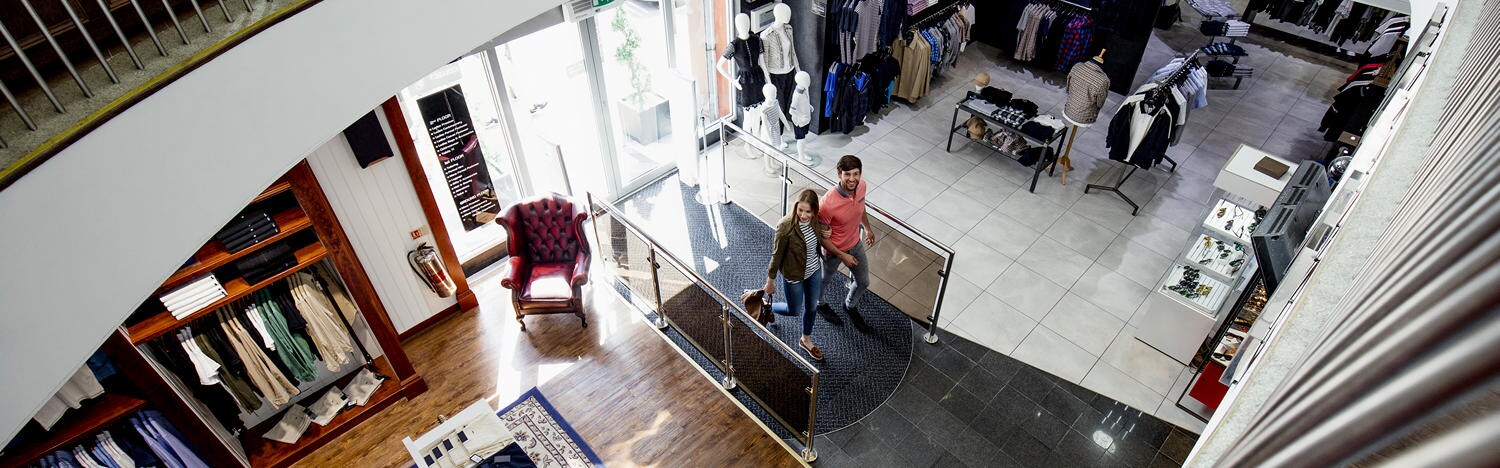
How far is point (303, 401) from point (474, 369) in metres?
1.27

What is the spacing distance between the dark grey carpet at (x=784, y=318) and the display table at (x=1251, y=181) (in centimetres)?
279

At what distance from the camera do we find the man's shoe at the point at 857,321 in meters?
6.81

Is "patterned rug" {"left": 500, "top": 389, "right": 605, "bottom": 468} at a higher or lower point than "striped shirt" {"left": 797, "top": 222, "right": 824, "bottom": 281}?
lower

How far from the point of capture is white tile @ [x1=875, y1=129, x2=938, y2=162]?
9156 millimetres

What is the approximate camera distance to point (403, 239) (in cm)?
630

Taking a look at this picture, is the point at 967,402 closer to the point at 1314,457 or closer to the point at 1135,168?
the point at 1135,168

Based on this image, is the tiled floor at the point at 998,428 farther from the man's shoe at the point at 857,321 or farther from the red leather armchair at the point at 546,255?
the red leather armchair at the point at 546,255

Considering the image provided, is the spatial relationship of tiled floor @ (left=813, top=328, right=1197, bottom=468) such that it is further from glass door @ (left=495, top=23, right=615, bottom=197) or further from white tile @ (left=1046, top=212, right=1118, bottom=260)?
glass door @ (left=495, top=23, right=615, bottom=197)

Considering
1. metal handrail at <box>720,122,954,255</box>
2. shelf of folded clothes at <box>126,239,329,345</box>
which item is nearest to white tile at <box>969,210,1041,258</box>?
metal handrail at <box>720,122,954,255</box>

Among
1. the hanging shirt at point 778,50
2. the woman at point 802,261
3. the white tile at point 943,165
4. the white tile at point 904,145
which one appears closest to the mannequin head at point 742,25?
the hanging shirt at point 778,50

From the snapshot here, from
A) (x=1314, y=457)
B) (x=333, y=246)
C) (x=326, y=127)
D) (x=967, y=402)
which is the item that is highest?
(x=1314, y=457)

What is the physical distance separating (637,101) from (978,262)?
12.5 ft

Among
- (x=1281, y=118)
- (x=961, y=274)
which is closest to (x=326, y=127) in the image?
(x=961, y=274)

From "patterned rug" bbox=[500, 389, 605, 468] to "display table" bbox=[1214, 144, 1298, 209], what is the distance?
5388 mm
